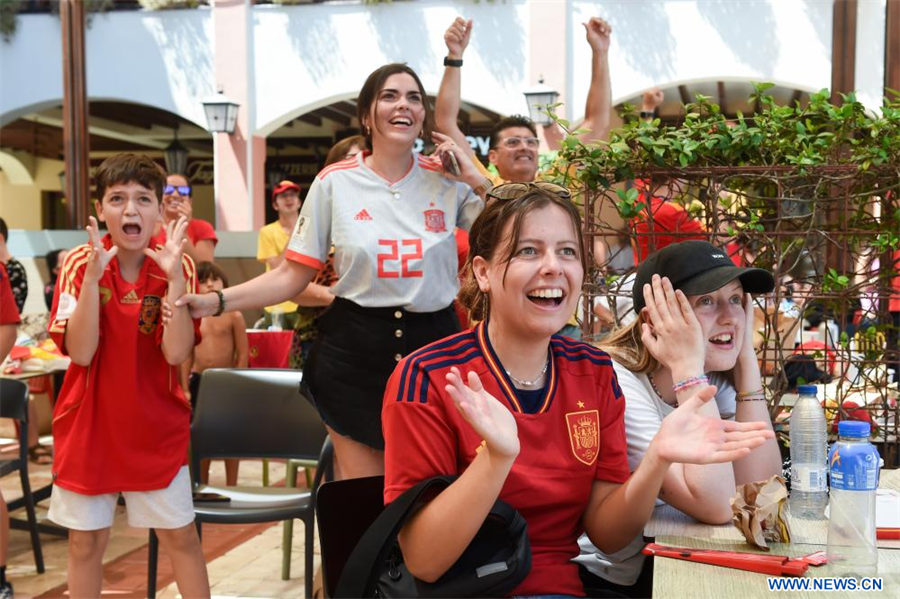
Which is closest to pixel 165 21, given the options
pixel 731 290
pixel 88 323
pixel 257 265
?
pixel 257 265

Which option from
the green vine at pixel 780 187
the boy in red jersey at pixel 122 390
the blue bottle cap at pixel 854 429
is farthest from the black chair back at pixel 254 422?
the blue bottle cap at pixel 854 429

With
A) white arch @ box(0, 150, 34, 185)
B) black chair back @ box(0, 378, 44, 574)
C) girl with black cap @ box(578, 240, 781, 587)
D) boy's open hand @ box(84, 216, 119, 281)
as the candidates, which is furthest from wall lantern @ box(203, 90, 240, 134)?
girl with black cap @ box(578, 240, 781, 587)

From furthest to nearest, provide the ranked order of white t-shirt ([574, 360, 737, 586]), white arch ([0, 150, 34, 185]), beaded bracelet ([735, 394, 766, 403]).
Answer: white arch ([0, 150, 34, 185]), beaded bracelet ([735, 394, 766, 403]), white t-shirt ([574, 360, 737, 586])

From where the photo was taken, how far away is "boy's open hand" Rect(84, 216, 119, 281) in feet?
9.08

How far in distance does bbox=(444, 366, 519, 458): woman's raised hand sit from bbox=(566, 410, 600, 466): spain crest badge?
0.86 ft

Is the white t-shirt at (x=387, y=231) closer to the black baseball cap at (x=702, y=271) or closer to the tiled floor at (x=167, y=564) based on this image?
the black baseball cap at (x=702, y=271)

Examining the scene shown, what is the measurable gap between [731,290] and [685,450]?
22.3 inches

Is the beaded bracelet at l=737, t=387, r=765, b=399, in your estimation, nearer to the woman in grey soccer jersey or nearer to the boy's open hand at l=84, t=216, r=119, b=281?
the woman in grey soccer jersey

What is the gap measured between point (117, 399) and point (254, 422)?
2.66 ft

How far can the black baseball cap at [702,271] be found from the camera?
202cm

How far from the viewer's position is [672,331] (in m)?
1.93

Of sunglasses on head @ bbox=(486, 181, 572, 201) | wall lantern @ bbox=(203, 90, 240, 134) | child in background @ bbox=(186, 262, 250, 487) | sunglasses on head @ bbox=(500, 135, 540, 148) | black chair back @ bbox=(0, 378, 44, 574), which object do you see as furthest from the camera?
wall lantern @ bbox=(203, 90, 240, 134)

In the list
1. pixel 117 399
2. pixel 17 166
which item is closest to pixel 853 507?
pixel 117 399

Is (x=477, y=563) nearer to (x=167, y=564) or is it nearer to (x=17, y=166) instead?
(x=167, y=564)
